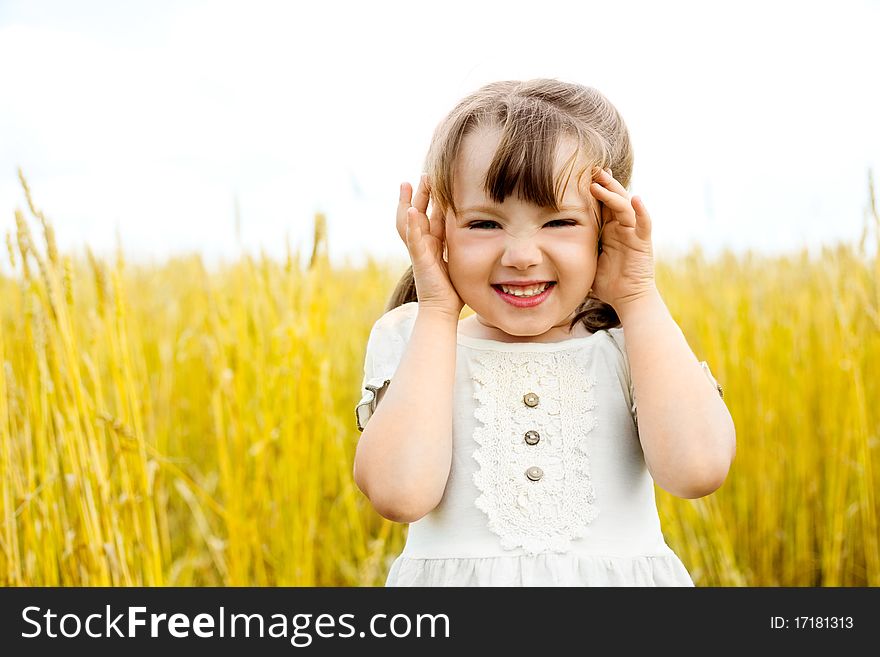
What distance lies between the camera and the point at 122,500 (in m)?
1.48

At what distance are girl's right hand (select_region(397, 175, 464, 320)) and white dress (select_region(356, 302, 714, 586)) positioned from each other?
98 mm

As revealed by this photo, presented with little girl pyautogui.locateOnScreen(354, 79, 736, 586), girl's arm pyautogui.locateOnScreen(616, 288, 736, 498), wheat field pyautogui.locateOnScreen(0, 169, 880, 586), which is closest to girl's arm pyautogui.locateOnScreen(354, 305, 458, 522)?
little girl pyautogui.locateOnScreen(354, 79, 736, 586)

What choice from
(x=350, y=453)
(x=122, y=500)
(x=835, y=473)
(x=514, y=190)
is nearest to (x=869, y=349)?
(x=835, y=473)

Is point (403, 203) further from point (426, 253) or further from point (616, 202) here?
point (616, 202)

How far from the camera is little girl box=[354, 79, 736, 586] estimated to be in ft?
3.07

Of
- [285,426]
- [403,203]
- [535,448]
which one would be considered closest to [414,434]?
[535,448]

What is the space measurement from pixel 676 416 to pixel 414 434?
0.96 ft

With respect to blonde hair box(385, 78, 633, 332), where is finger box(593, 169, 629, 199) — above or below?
below

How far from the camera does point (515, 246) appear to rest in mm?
932

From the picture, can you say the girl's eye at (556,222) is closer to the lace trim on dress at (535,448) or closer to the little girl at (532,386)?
the little girl at (532,386)

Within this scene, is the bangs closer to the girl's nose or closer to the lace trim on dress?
the girl's nose

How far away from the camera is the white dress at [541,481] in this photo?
97cm

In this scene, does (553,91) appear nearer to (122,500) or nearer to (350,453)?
(122,500)
